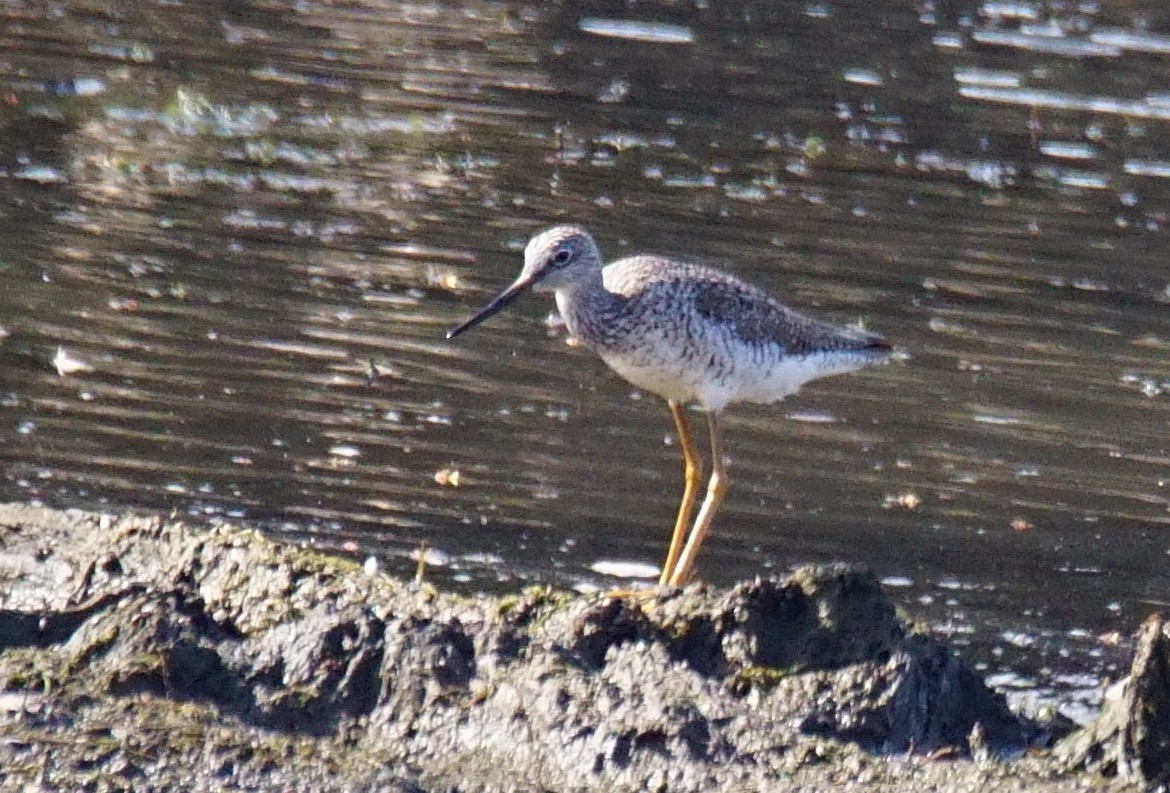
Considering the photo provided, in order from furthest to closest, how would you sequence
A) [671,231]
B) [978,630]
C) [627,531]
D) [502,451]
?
[671,231], [502,451], [627,531], [978,630]

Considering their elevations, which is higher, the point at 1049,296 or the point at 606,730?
the point at 606,730

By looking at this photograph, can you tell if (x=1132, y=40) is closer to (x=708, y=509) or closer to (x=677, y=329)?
(x=708, y=509)

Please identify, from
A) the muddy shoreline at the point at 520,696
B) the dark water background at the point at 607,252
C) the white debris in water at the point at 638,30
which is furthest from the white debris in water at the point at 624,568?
the white debris in water at the point at 638,30

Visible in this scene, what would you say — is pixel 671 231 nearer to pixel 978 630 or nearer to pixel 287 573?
pixel 978 630

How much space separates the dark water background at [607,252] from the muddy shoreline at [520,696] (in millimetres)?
1376

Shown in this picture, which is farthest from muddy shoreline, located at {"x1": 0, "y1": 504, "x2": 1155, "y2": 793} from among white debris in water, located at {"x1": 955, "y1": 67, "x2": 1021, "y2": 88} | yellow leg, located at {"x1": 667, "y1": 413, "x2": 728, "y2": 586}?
white debris in water, located at {"x1": 955, "y1": 67, "x2": 1021, "y2": 88}

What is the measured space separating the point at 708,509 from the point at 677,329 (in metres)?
0.81

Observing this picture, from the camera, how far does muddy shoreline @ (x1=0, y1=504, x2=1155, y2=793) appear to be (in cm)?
586

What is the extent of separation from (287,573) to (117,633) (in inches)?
26.3

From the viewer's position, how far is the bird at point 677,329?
8.00 meters

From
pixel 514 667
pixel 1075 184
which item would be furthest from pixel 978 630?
pixel 1075 184

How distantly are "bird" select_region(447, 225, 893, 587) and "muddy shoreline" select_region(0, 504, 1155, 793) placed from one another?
1411mm

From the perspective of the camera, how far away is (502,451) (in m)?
9.36

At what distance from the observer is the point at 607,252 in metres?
12.5
